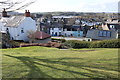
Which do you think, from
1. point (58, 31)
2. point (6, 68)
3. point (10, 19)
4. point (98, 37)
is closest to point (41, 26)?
point (58, 31)

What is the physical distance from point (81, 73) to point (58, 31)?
164 ft

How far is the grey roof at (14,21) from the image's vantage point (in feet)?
A: 104

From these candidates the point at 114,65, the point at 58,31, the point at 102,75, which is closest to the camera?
the point at 102,75

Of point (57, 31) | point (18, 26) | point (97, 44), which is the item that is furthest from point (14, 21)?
point (57, 31)

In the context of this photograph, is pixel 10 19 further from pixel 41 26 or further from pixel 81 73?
pixel 81 73

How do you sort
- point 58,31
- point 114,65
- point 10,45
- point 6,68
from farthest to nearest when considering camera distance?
point 58,31, point 10,45, point 114,65, point 6,68

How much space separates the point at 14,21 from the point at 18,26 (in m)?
1.86

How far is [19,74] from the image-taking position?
617 cm

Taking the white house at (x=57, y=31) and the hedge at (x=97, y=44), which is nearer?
the hedge at (x=97, y=44)

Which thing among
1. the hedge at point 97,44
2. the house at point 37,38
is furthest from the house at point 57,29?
the hedge at point 97,44

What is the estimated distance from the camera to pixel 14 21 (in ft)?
107

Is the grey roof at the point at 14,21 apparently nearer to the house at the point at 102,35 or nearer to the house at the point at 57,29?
the house at the point at 102,35

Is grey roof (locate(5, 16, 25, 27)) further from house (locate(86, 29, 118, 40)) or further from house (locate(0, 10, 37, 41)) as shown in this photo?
house (locate(86, 29, 118, 40))

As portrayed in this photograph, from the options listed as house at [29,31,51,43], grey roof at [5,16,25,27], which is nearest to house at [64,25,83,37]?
house at [29,31,51,43]
